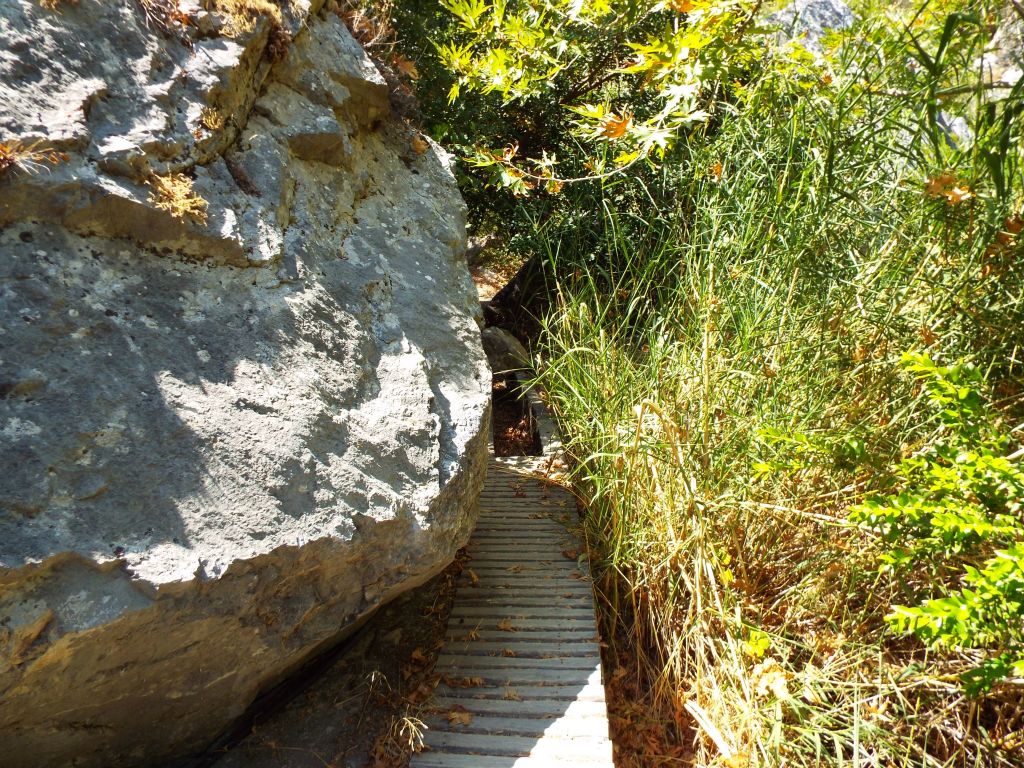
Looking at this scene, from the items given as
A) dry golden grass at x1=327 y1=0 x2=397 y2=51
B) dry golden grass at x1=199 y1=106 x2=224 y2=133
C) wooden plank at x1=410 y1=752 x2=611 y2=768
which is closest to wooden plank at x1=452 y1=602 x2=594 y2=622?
wooden plank at x1=410 y1=752 x2=611 y2=768

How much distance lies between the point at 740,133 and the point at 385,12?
1.90 metres

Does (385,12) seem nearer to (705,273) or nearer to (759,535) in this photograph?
(705,273)

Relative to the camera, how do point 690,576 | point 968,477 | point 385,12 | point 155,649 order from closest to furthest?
point 155,649
point 968,477
point 690,576
point 385,12

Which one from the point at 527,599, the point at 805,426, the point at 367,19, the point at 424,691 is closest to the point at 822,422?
the point at 805,426

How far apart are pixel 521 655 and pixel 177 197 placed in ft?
6.58

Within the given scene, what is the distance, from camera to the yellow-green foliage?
2215 millimetres

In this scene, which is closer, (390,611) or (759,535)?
(759,535)

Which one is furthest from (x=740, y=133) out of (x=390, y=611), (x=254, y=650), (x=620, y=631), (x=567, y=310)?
(x=254, y=650)

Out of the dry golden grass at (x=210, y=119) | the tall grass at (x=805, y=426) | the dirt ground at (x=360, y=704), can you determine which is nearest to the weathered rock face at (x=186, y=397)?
the dry golden grass at (x=210, y=119)

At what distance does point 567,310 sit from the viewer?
3756 millimetres

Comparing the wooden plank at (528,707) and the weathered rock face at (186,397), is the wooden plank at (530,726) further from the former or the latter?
the weathered rock face at (186,397)

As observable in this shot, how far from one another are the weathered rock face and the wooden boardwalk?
507mm

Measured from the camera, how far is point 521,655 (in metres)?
2.78

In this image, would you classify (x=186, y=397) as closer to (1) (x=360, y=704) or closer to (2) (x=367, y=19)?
(1) (x=360, y=704)
